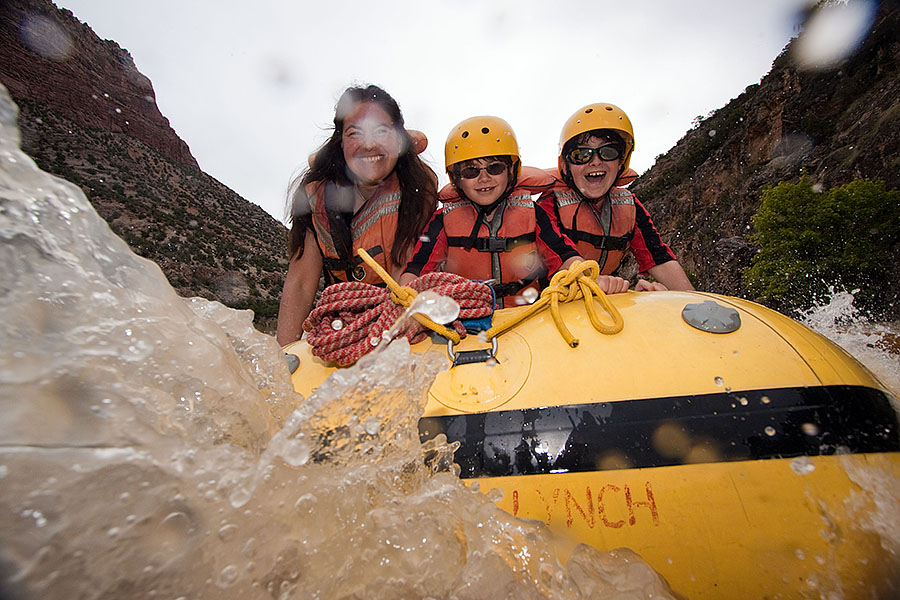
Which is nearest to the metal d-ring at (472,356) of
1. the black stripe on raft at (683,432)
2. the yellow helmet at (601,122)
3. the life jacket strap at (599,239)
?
the black stripe on raft at (683,432)

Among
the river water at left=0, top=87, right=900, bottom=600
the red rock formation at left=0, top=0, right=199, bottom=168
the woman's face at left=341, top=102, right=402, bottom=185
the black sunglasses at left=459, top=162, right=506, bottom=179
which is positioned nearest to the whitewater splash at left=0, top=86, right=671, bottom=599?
the river water at left=0, top=87, right=900, bottom=600

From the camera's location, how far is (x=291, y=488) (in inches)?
45.8

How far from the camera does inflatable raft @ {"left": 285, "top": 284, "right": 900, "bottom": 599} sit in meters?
1.35

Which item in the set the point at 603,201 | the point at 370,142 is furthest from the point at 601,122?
the point at 370,142

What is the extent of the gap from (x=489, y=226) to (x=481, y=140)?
2.27 feet

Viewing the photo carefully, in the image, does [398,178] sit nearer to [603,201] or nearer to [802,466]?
[603,201]

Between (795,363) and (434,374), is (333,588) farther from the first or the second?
(795,363)

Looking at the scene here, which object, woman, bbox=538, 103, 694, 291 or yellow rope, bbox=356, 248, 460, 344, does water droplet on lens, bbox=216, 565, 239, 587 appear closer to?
yellow rope, bbox=356, 248, 460, 344

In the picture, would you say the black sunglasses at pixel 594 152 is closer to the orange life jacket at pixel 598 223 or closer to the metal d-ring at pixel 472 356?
the orange life jacket at pixel 598 223

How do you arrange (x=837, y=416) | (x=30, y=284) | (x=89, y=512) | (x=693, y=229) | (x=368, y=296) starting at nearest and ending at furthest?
(x=89, y=512) < (x=30, y=284) < (x=837, y=416) < (x=368, y=296) < (x=693, y=229)

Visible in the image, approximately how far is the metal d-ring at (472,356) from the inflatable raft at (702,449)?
3 centimetres

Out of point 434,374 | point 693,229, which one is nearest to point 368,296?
point 434,374

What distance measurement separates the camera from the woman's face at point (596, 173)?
352cm

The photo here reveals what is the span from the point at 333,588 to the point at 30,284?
105cm
